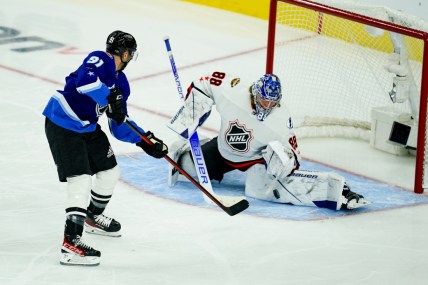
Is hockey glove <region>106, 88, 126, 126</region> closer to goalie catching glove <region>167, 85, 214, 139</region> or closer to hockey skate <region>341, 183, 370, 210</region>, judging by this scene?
goalie catching glove <region>167, 85, 214, 139</region>

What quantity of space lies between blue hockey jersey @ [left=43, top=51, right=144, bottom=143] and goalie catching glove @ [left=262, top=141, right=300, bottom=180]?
1027mm

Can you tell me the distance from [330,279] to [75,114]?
4.46 ft

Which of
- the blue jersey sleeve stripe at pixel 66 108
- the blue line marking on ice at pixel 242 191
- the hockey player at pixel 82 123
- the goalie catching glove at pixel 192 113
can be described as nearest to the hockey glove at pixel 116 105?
the hockey player at pixel 82 123

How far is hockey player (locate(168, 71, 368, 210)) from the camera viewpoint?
554 centimetres

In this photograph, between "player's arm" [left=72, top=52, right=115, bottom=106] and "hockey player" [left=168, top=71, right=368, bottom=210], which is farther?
"hockey player" [left=168, top=71, right=368, bottom=210]

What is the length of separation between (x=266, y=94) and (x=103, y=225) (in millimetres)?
1070

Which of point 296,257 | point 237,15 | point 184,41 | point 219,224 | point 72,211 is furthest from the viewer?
point 237,15

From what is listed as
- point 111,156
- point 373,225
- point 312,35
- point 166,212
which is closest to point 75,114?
point 111,156

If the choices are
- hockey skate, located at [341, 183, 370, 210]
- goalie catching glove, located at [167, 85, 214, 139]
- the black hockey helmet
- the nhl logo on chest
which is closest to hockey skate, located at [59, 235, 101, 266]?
the black hockey helmet

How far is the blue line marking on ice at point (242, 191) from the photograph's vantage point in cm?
555

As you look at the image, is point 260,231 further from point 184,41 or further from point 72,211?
point 184,41

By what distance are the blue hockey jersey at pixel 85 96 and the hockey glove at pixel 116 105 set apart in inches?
1.2

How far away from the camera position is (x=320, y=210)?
18.3 ft

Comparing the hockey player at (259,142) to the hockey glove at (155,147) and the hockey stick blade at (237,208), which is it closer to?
the hockey stick blade at (237,208)
